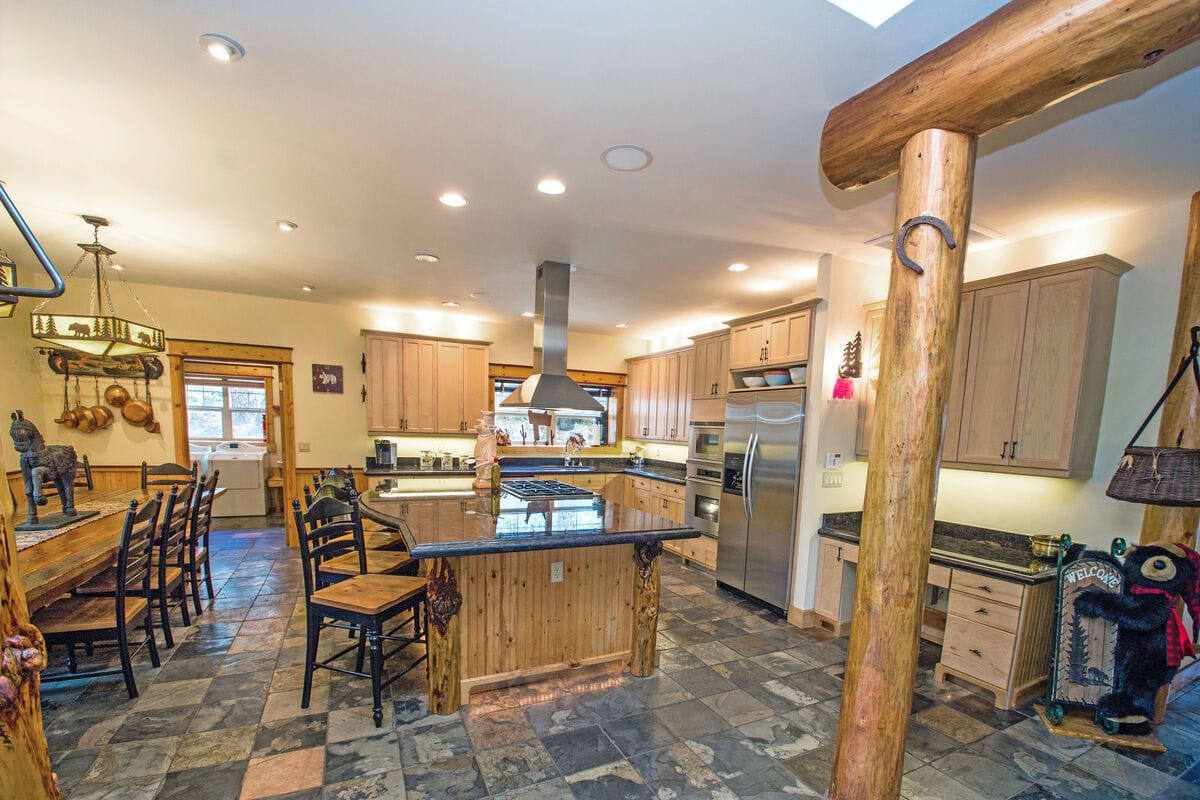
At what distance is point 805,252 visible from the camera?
3.18m

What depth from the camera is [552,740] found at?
6.98 ft

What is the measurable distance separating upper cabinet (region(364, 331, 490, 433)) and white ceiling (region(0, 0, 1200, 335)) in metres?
2.03

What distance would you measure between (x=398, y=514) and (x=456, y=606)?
2.08 ft

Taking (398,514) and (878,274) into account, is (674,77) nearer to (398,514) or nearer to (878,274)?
(398,514)

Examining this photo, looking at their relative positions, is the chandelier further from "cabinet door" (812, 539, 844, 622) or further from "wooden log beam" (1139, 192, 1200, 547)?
"wooden log beam" (1139, 192, 1200, 547)

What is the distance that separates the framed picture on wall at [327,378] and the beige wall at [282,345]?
0.05 meters

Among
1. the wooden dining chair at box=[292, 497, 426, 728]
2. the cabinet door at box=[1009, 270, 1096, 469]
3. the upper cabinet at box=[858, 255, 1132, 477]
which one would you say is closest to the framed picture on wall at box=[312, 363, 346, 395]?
the wooden dining chair at box=[292, 497, 426, 728]

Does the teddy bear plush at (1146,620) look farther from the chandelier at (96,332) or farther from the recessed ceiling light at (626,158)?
the chandelier at (96,332)

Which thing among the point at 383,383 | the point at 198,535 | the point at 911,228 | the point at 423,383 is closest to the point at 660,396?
the point at 423,383

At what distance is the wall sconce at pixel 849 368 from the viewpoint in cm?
330

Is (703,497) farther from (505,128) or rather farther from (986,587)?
(505,128)

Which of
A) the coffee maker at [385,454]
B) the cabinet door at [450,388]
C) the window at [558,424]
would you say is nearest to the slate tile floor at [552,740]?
the coffee maker at [385,454]

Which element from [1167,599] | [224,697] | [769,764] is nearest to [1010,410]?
[1167,599]

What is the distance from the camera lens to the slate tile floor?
6.12ft
